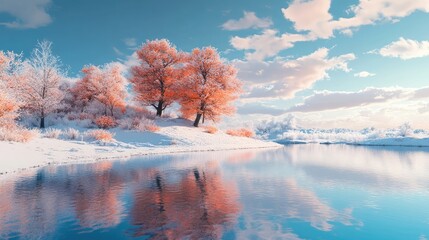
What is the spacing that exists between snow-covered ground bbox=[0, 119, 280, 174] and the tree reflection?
34.0 feet

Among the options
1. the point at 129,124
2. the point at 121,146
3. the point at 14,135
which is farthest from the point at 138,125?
the point at 14,135

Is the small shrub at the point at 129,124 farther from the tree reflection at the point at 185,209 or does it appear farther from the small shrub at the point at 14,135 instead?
the tree reflection at the point at 185,209

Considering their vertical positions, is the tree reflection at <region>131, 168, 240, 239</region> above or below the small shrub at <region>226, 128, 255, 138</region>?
below

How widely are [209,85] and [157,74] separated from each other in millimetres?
7828

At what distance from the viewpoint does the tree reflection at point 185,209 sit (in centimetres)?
732

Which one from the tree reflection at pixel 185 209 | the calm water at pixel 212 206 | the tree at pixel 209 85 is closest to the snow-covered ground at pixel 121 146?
the tree at pixel 209 85

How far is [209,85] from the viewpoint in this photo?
37.8 meters

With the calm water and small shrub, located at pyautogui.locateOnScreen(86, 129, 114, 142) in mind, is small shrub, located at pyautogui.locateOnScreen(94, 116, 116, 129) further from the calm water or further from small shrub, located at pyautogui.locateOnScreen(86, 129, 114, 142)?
the calm water

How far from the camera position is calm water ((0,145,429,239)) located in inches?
289

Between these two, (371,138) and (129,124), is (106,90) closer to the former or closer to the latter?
(129,124)

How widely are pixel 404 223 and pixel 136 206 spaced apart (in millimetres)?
7337

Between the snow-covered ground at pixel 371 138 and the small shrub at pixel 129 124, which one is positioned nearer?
the small shrub at pixel 129 124

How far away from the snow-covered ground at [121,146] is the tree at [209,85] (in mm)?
2558

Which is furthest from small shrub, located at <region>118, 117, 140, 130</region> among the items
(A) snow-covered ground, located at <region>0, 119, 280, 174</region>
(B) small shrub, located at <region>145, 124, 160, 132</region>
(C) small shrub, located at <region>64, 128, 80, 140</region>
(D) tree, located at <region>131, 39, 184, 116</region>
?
(D) tree, located at <region>131, 39, 184, 116</region>
